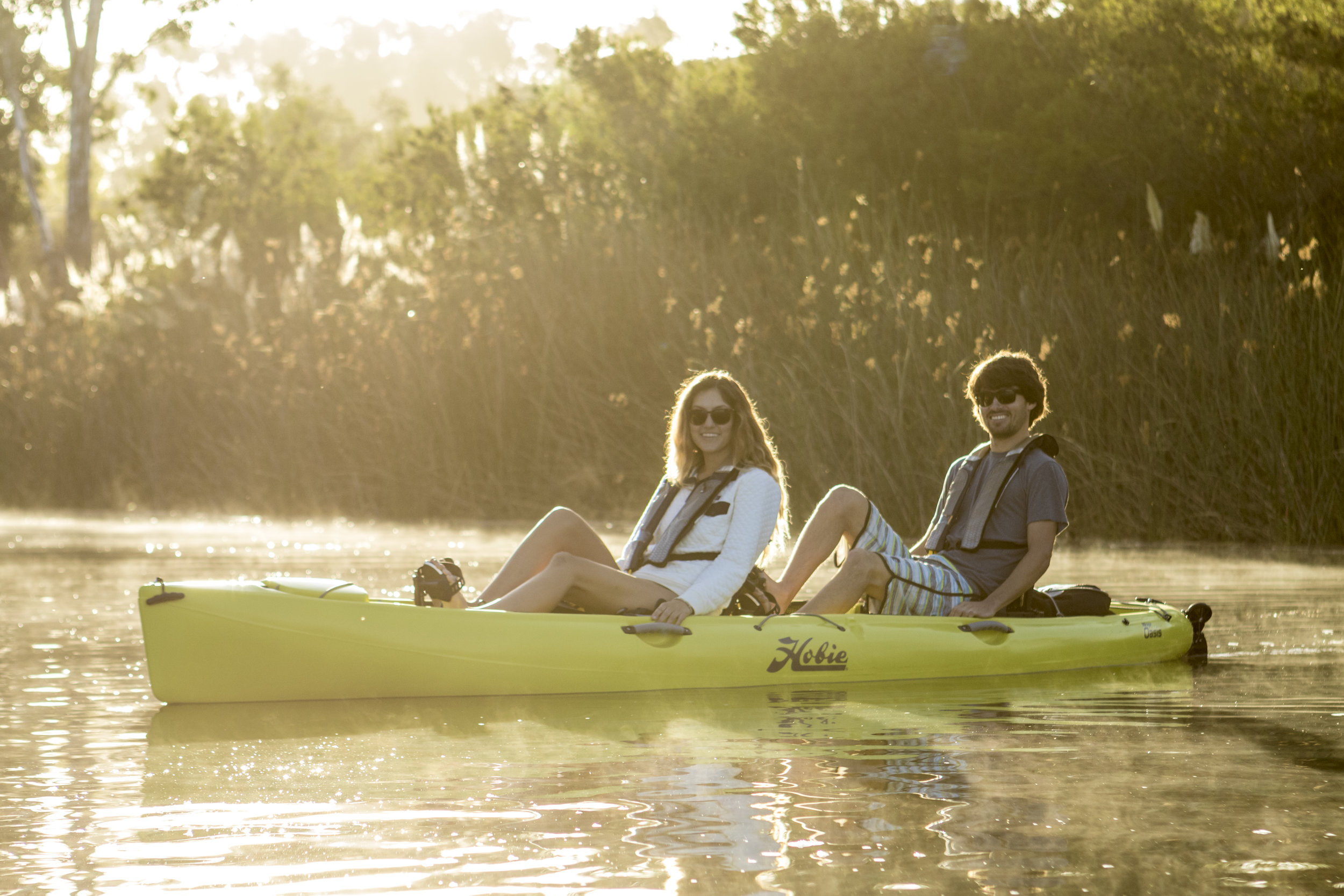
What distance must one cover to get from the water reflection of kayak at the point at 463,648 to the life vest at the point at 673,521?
0.28 meters

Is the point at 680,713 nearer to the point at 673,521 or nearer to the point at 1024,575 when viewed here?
the point at 673,521

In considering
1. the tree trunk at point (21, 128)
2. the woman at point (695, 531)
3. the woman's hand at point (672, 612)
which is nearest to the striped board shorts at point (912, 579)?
the woman at point (695, 531)

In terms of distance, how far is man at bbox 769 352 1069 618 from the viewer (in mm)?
6223

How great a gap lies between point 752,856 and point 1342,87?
11570 mm

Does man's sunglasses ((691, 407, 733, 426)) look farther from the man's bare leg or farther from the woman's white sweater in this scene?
the man's bare leg

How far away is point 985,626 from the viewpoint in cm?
631

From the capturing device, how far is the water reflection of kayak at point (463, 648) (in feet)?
18.4

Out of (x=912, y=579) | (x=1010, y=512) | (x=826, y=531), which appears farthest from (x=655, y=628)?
(x=1010, y=512)

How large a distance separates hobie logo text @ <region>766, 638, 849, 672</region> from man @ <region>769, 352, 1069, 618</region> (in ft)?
0.90

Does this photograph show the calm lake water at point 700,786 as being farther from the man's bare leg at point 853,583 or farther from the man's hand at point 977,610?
the man's bare leg at point 853,583

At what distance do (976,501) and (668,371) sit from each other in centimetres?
640

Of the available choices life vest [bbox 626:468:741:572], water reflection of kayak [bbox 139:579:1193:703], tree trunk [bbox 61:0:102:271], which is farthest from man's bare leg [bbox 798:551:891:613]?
tree trunk [bbox 61:0:102:271]

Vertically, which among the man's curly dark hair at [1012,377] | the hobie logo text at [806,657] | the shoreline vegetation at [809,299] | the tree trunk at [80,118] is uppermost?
the tree trunk at [80,118]

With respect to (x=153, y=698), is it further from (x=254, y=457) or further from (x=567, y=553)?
(x=254, y=457)
